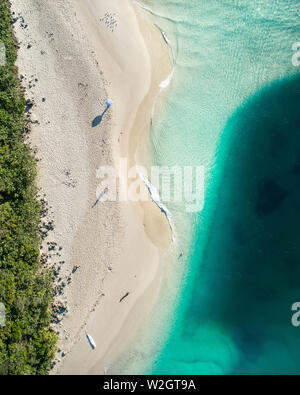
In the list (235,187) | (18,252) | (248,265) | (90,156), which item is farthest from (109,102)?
(248,265)

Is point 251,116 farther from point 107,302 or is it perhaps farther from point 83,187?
point 107,302

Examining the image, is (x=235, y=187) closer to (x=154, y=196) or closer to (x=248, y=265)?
(x=248, y=265)

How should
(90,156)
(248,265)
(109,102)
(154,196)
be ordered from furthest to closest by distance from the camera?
(248,265)
(154,196)
(90,156)
(109,102)

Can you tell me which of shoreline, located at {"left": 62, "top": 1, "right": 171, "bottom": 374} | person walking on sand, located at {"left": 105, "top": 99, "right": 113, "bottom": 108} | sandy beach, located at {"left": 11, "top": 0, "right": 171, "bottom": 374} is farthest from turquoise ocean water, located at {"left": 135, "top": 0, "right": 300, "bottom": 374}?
person walking on sand, located at {"left": 105, "top": 99, "right": 113, "bottom": 108}

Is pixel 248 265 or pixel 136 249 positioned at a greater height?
pixel 136 249

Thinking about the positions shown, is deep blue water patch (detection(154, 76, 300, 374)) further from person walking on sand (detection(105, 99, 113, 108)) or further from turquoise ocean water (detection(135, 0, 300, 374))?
person walking on sand (detection(105, 99, 113, 108))

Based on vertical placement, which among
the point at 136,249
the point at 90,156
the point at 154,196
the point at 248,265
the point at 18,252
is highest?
the point at 90,156

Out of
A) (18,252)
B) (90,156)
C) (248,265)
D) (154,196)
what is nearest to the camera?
(18,252)

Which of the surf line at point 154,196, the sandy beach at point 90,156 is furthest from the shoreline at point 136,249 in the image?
the surf line at point 154,196
